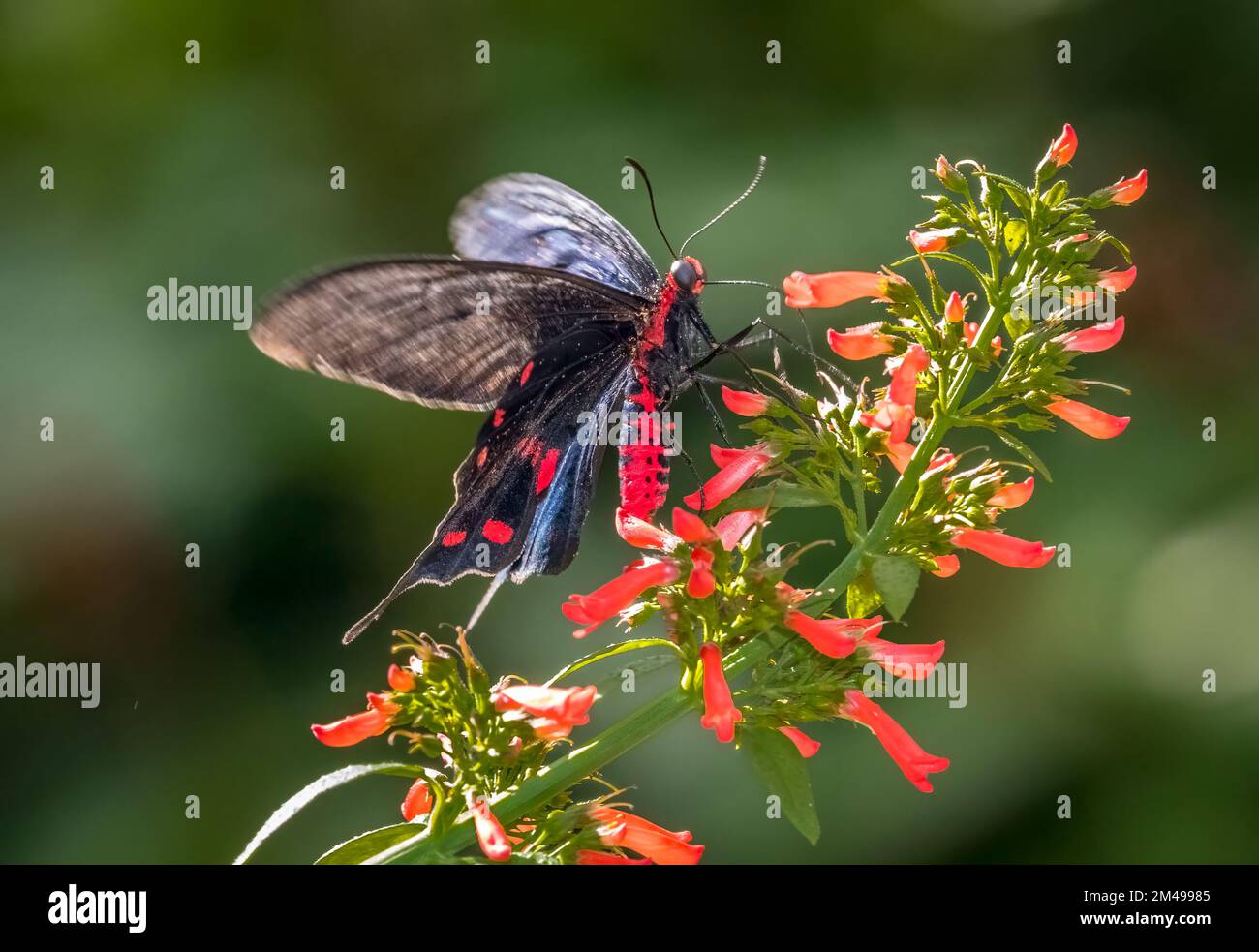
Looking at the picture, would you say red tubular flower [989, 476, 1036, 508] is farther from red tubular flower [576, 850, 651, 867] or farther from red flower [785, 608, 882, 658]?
red tubular flower [576, 850, 651, 867]

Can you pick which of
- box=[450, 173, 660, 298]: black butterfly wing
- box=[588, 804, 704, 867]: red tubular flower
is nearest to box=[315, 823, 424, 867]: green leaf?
box=[588, 804, 704, 867]: red tubular flower

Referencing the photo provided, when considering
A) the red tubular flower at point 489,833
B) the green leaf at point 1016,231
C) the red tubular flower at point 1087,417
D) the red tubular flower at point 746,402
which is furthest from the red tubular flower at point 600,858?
the green leaf at point 1016,231

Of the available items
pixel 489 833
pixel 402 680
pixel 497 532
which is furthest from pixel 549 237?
pixel 489 833

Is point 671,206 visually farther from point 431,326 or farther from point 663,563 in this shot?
point 663,563

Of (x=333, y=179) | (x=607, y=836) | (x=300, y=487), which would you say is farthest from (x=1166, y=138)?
(x=607, y=836)

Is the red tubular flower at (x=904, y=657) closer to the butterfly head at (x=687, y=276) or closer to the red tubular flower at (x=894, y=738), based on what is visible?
the red tubular flower at (x=894, y=738)

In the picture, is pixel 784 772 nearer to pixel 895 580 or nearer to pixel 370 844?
pixel 895 580
